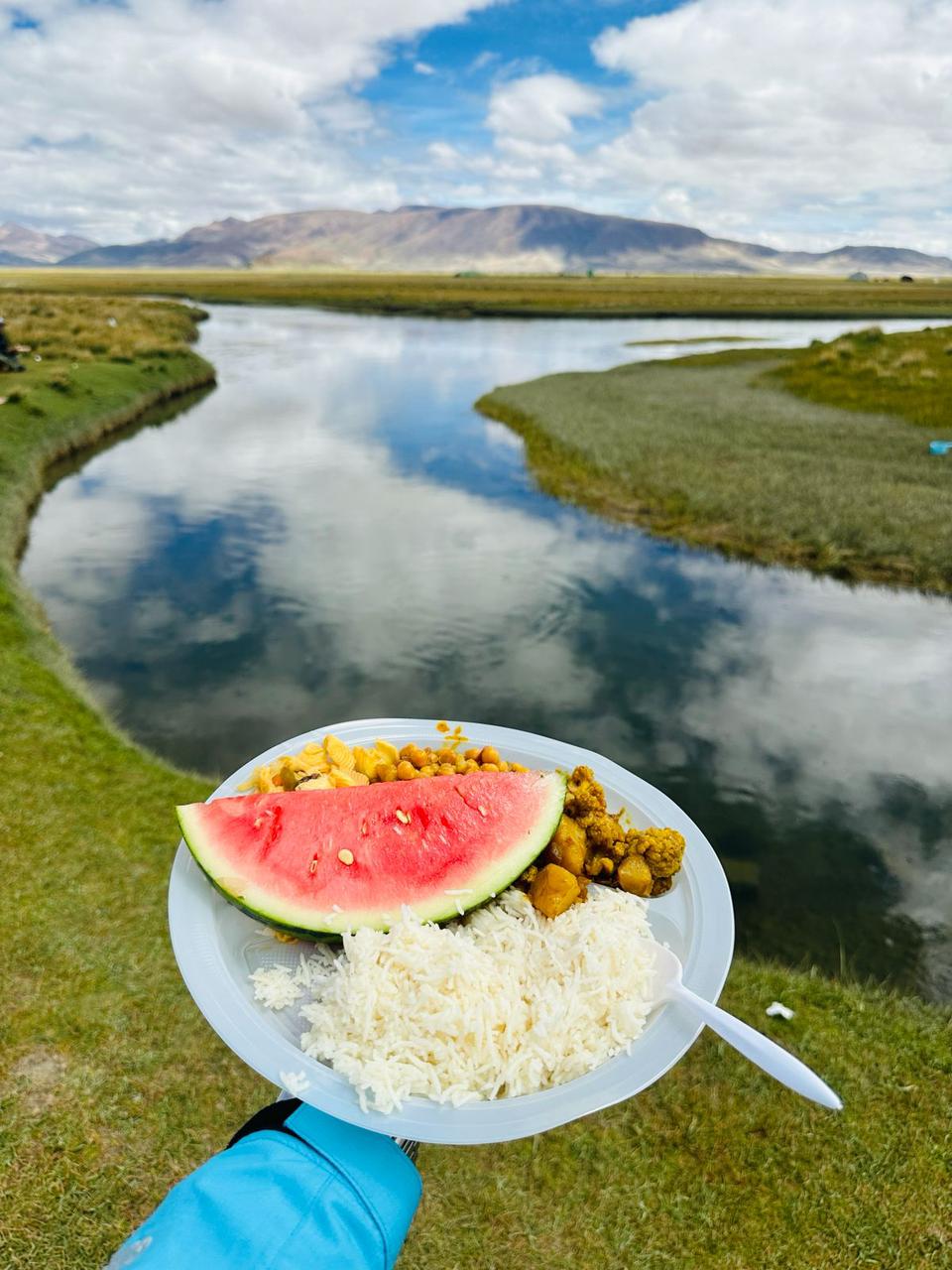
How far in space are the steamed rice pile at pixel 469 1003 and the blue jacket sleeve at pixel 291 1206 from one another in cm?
12

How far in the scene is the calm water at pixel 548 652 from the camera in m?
5.71

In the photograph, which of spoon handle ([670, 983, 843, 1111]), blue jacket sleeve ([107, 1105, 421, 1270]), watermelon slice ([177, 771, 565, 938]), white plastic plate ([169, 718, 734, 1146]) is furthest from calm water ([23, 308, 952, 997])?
blue jacket sleeve ([107, 1105, 421, 1270])

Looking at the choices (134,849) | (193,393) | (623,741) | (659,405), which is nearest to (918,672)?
(623,741)

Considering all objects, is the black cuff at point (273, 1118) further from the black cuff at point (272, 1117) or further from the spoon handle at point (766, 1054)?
the spoon handle at point (766, 1054)

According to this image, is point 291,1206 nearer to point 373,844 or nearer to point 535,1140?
point 373,844

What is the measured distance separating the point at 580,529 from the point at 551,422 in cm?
762

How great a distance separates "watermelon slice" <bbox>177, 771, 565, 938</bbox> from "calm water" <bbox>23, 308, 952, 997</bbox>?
11.2 feet

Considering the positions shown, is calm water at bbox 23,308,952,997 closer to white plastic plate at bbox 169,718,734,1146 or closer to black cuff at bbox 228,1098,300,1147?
white plastic plate at bbox 169,718,734,1146

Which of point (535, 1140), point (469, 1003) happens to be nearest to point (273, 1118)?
point (469, 1003)

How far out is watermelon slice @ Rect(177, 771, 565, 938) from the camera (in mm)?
2148

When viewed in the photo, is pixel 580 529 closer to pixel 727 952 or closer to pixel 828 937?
pixel 828 937

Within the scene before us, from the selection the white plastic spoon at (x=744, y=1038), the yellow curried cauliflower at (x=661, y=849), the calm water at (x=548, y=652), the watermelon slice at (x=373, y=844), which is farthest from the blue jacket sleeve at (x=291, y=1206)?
the calm water at (x=548, y=652)

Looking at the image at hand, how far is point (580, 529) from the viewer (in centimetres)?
1271

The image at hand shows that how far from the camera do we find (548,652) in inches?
340
